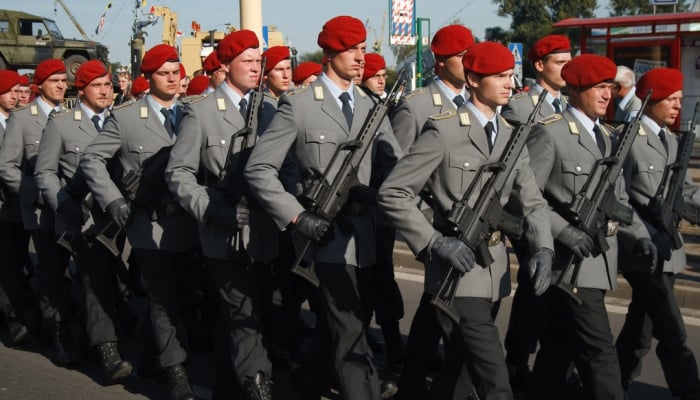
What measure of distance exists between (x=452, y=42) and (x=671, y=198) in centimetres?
173

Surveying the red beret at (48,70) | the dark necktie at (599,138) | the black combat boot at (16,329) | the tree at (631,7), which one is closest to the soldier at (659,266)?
the dark necktie at (599,138)

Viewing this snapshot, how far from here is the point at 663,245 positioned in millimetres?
5109

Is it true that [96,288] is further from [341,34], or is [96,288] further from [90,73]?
[341,34]

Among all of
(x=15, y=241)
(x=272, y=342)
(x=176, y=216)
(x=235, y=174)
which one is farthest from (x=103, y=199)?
(x=15, y=241)

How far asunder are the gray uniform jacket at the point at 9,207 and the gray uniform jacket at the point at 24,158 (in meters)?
0.07

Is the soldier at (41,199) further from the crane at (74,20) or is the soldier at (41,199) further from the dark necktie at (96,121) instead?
the crane at (74,20)

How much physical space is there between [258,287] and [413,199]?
1.41 metres

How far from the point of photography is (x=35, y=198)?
280 inches

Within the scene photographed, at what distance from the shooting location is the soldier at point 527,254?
5605mm

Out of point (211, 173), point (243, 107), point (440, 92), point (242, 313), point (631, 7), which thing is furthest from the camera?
point (631, 7)

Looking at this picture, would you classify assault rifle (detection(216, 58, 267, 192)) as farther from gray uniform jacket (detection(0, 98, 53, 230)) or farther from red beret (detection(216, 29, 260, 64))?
gray uniform jacket (detection(0, 98, 53, 230))

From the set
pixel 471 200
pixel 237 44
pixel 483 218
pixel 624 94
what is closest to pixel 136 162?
pixel 237 44

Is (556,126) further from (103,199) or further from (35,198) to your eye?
(35,198)

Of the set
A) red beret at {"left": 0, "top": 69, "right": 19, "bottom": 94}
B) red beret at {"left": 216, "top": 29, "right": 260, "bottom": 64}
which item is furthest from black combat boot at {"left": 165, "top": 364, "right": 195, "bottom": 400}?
red beret at {"left": 0, "top": 69, "right": 19, "bottom": 94}
